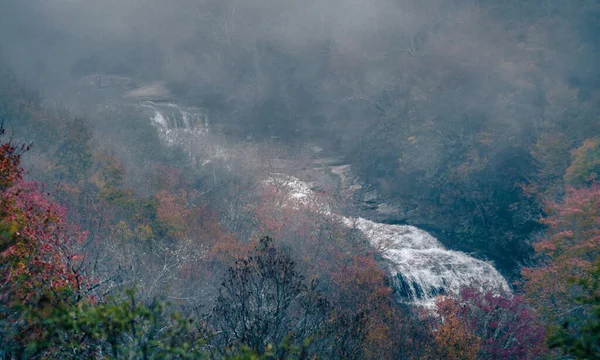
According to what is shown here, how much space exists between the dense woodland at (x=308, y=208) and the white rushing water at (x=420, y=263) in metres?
1.42

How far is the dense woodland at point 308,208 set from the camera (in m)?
9.16

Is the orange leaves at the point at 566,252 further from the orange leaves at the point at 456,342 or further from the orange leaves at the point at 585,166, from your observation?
the orange leaves at the point at 456,342

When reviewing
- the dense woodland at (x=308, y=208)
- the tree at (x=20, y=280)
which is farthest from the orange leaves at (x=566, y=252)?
the tree at (x=20, y=280)

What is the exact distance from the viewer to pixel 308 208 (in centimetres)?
3297

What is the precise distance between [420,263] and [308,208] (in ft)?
32.8

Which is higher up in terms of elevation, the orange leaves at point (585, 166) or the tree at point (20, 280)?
the orange leaves at point (585, 166)

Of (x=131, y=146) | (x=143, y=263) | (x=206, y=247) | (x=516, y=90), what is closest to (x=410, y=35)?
(x=516, y=90)

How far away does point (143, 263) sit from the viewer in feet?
69.8

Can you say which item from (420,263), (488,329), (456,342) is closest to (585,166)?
(420,263)

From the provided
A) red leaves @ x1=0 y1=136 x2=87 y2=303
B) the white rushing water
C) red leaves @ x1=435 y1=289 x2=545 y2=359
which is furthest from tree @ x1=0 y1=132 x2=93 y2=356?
the white rushing water

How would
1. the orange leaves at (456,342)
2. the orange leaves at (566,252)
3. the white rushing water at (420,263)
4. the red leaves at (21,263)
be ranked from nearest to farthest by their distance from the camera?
1. the red leaves at (21,263)
2. the orange leaves at (456,342)
3. the orange leaves at (566,252)
4. the white rushing water at (420,263)

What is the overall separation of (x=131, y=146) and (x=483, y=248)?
1416 inches

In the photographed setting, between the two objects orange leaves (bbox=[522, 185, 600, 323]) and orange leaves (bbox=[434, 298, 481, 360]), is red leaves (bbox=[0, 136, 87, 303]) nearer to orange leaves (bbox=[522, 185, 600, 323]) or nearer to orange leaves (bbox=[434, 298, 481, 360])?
orange leaves (bbox=[434, 298, 481, 360])

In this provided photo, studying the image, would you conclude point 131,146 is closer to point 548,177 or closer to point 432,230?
point 432,230
